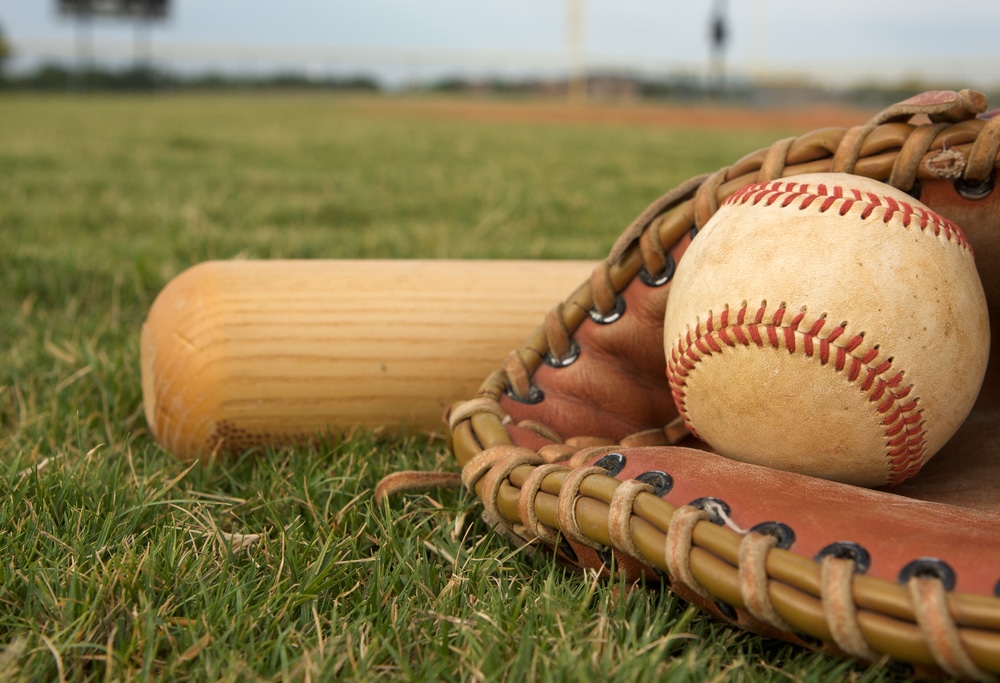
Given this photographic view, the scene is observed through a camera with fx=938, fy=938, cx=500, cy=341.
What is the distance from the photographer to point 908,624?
3.44 feet

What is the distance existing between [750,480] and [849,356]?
0.74 feet

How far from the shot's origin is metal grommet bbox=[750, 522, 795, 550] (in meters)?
1.18

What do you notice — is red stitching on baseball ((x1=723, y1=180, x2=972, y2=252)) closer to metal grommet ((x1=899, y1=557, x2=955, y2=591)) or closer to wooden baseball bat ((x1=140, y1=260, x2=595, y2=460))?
metal grommet ((x1=899, y1=557, x2=955, y2=591))

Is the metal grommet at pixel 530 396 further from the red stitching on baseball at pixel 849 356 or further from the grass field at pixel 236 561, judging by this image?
the red stitching on baseball at pixel 849 356

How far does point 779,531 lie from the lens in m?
1.20

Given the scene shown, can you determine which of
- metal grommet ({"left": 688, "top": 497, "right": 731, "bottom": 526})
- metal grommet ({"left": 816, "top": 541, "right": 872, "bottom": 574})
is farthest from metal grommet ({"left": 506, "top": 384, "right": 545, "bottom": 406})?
metal grommet ({"left": 816, "top": 541, "right": 872, "bottom": 574})

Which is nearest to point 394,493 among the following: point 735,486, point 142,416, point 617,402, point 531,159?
point 617,402

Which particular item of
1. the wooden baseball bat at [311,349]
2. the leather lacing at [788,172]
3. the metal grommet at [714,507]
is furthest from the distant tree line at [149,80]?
the metal grommet at [714,507]

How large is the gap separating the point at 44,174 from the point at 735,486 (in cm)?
532

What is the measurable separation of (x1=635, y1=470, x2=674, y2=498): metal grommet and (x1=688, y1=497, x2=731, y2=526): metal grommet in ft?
0.16

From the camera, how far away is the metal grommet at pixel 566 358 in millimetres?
1771

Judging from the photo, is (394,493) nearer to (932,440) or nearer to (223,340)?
(223,340)

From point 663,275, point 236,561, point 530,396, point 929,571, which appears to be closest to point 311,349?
point 530,396

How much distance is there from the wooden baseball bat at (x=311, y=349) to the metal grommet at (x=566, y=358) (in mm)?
199
